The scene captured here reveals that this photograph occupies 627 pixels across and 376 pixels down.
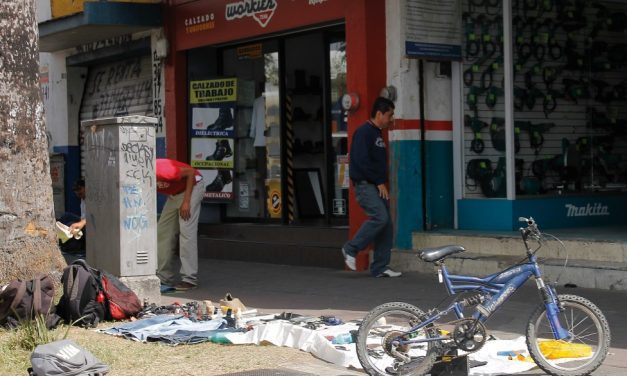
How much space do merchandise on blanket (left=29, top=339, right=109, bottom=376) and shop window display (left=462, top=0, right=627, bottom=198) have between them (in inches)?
271

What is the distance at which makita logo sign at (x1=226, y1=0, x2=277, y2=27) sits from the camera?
1448 cm

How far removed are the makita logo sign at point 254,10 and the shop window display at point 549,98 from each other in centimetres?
301

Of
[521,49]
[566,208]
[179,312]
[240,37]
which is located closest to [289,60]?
[240,37]

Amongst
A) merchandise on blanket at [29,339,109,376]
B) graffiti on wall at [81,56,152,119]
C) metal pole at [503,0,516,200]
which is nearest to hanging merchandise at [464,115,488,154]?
metal pole at [503,0,516,200]

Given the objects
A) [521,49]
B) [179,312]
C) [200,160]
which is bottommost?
[179,312]

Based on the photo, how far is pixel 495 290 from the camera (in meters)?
6.86

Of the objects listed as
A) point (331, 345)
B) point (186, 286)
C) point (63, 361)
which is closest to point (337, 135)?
point (186, 286)

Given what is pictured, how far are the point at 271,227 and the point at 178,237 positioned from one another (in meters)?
2.99

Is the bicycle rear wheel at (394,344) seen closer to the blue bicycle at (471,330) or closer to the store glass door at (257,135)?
the blue bicycle at (471,330)

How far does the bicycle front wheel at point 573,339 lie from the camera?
677cm

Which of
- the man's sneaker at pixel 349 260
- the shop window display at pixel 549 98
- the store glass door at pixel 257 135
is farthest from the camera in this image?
the store glass door at pixel 257 135

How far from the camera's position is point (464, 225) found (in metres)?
12.8

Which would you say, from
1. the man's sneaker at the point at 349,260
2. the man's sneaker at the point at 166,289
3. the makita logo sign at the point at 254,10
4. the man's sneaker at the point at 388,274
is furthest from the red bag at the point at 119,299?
the makita logo sign at the point at 254,10

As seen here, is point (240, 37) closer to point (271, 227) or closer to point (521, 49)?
point (271, 227)
